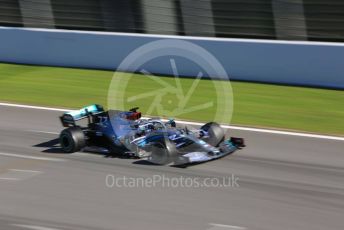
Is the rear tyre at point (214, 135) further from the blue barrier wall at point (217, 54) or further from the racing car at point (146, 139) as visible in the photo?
the blue barrier wall at point (217, 54)

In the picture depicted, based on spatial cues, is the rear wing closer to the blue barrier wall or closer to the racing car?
the racing car

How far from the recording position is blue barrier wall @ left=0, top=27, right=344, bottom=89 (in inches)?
717

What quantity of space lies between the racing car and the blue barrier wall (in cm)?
609

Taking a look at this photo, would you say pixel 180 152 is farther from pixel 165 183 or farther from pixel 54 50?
pixel 54 50

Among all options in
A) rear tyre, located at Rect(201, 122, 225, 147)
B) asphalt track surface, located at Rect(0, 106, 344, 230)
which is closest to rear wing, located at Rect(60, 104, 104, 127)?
asphalt track surface, located at Rect(0, 106, 344, 230)

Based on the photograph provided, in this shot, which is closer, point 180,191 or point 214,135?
point 180,191

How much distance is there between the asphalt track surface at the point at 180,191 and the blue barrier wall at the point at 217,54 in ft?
15.6

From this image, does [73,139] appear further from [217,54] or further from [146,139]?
[217,54]

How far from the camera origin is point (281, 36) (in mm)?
19625

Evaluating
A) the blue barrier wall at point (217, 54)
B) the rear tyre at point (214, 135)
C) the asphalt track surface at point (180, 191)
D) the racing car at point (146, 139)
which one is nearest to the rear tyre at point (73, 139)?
the racing car at point (146, 139)

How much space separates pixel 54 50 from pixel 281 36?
25.1 ft

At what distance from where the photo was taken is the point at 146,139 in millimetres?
12086

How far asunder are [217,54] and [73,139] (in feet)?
26.4

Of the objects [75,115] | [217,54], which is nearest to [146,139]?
[75,115]
